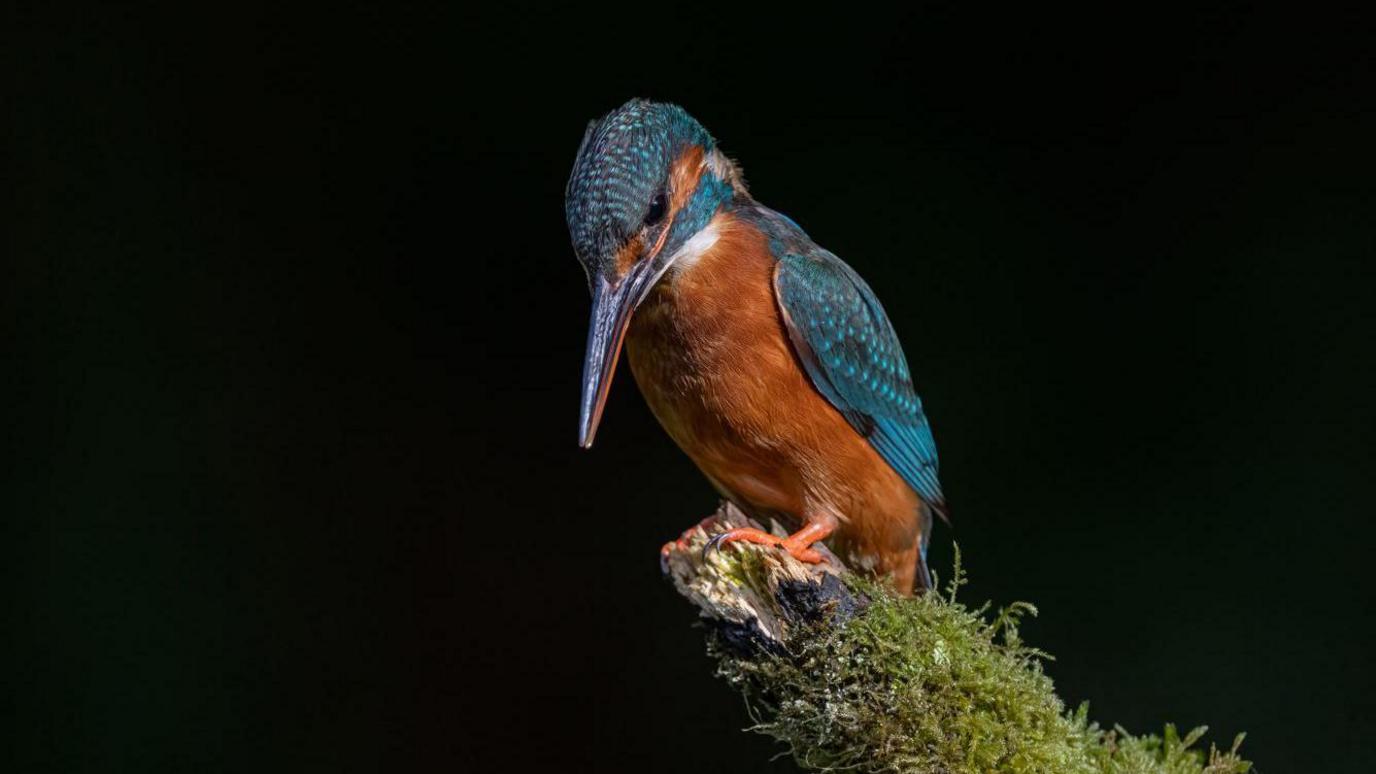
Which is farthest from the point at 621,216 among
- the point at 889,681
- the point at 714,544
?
the point at 889,681

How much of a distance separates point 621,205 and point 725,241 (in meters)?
0.31

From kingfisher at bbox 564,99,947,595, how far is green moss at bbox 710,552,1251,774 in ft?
0.74

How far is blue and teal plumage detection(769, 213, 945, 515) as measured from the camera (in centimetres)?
210

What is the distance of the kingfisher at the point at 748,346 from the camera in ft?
6.27

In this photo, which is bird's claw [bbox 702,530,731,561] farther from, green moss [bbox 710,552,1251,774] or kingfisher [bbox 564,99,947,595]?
green moss [bbox 710,552,1251,774]

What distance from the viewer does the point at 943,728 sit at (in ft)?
5.46

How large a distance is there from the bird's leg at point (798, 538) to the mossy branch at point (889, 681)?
0.04m

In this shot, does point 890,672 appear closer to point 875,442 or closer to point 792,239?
point 875,442

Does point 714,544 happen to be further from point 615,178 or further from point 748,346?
point 615,178

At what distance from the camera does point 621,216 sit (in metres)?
1.84

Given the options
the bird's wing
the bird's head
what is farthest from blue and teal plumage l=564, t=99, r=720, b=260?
the bird's wing

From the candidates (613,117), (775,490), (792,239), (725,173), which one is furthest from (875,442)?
(613,117)

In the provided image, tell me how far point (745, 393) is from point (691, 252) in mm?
235

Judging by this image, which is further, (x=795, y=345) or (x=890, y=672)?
(x=795, y=345)
